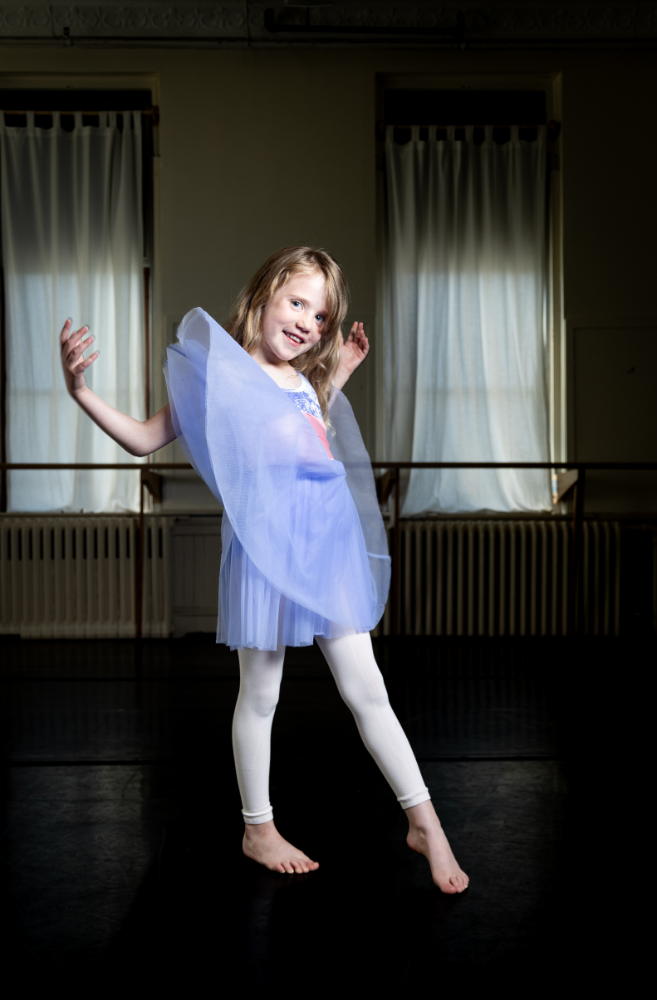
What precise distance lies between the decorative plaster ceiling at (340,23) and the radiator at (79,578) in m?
2.68

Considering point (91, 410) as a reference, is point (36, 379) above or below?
above

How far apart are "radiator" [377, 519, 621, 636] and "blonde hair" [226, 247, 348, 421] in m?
2.78

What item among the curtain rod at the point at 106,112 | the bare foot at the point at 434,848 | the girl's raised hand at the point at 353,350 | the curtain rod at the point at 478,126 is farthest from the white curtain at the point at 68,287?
the bare foot at the point at 434,848

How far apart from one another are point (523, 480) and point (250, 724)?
10.9 feet

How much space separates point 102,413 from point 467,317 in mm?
3481

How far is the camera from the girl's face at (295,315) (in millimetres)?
1272

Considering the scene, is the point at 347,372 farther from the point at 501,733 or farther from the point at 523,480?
the point at 523,480

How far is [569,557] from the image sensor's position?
4109 mm

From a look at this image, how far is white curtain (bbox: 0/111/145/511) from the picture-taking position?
4344mm

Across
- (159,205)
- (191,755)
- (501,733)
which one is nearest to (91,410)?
(191,755)

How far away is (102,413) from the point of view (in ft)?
4.08

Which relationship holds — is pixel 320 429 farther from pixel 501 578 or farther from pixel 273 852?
pixel 501 578

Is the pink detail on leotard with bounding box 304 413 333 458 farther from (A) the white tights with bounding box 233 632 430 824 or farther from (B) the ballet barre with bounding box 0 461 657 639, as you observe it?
(B) the ballet barre with bounding box 0 461 657 639

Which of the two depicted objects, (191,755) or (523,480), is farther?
(523,480)
